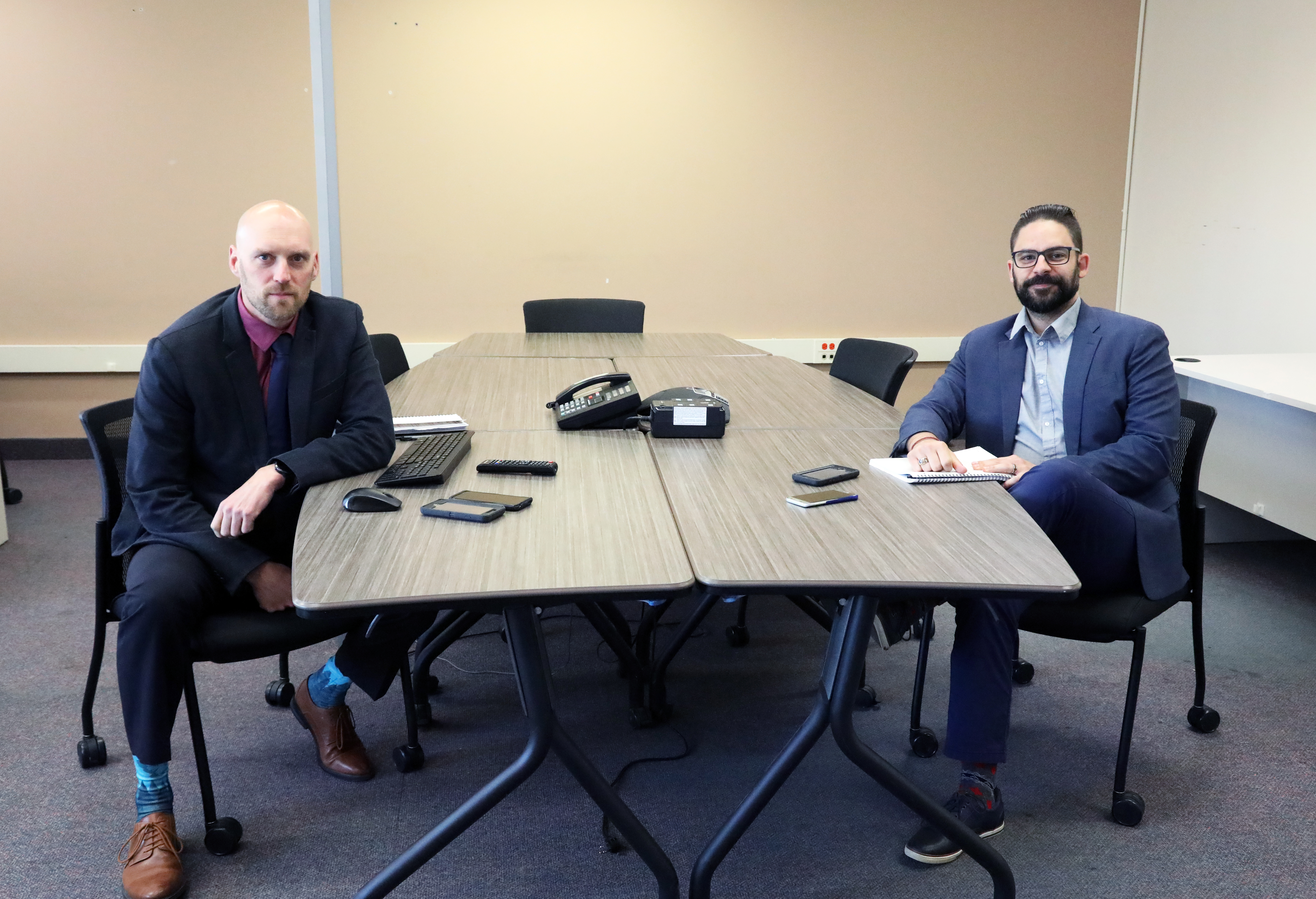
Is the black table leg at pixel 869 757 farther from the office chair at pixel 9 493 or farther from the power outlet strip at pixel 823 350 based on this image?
the office chair at pixel 9 493

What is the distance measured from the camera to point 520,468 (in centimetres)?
210

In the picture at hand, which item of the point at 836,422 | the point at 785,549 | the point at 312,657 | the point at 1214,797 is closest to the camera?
the point at 785,549

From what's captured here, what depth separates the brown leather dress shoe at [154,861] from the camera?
185 centimetres

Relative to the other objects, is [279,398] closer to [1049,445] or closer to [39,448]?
[1049,445]

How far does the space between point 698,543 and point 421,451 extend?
0.80 metres

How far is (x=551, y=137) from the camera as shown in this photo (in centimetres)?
515

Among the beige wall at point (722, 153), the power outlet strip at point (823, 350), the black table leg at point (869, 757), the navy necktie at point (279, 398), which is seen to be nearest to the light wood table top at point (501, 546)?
the navy necktie at point (279, 398)

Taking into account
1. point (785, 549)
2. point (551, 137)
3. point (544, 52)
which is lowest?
point (785, 549)

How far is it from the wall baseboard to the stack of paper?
3.53 meters

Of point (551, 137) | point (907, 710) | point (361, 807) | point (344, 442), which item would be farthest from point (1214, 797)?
point (551, 137)

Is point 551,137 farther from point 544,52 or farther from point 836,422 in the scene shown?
point 836,422

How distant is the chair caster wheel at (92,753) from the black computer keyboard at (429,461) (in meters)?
0.98

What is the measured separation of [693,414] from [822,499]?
599mm

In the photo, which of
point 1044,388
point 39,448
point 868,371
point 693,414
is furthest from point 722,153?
point 39,448
